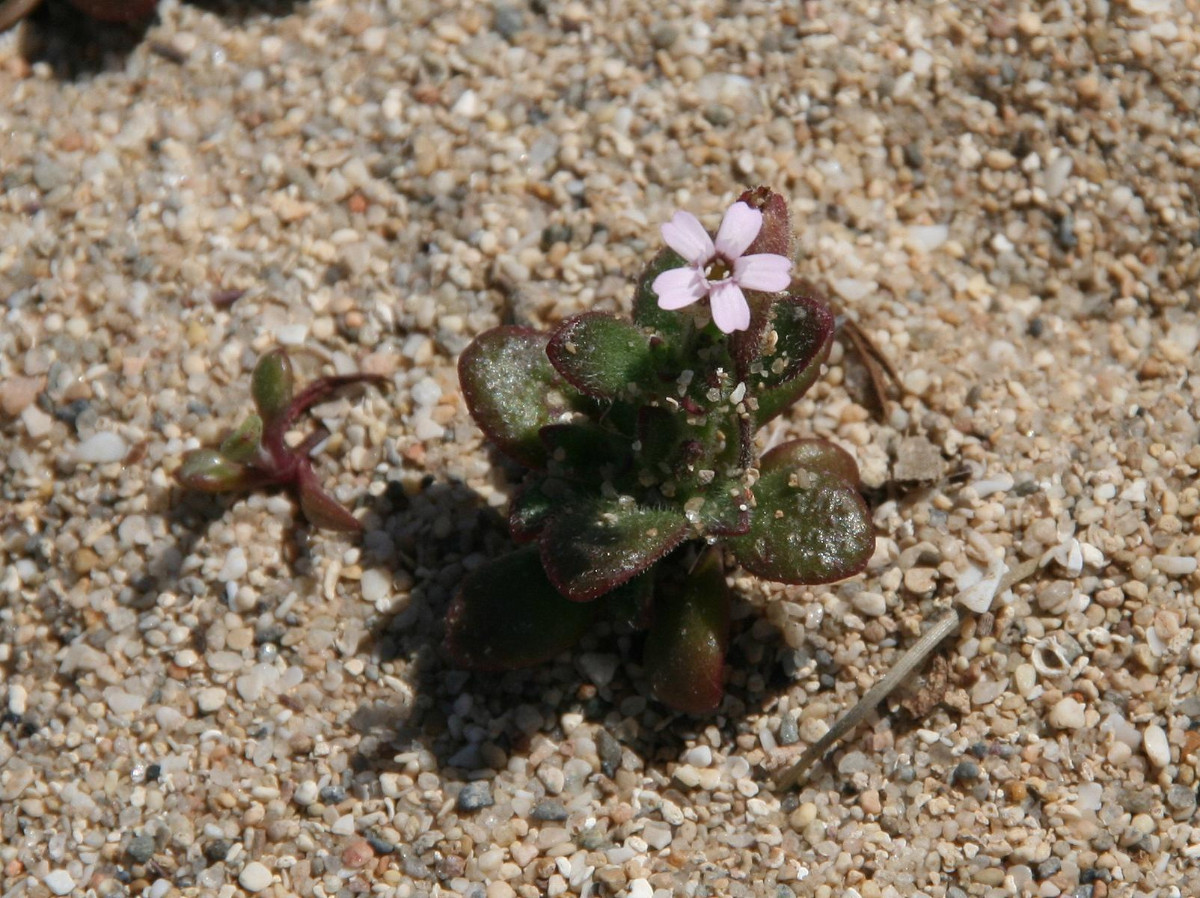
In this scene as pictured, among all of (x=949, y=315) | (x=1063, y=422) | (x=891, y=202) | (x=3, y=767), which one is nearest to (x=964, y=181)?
(x=891, y=202)

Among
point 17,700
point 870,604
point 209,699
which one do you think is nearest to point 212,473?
point 209,699

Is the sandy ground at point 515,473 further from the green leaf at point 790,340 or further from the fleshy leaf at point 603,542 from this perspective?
the green leaf at point 790,340

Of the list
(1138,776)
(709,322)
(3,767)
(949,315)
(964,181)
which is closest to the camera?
(709,322)

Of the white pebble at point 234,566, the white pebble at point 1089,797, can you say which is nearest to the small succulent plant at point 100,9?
the white pebble at point 234,566

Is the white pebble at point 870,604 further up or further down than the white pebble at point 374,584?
further down

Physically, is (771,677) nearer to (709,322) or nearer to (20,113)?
(709,322)
